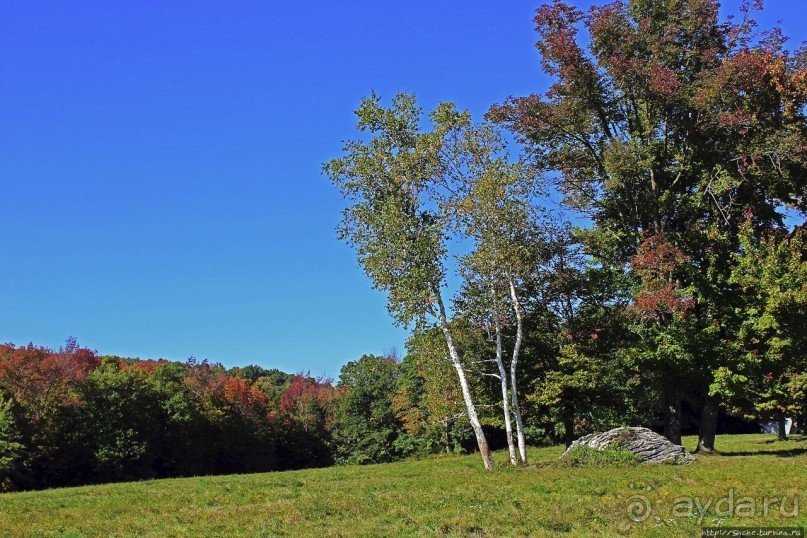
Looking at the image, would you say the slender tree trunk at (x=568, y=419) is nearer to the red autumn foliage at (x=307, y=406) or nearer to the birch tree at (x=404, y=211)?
the birch tree at (x=404, y=211)

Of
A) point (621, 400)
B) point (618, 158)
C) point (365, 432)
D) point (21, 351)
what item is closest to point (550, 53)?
point (618, 158)

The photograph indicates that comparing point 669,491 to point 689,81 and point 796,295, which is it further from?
point 689,81

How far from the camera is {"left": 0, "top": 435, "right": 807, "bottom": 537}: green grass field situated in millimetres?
11148

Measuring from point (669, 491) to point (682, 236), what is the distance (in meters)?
15.9

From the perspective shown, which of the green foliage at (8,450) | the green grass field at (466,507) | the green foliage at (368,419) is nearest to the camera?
the green grass field at (466,507)

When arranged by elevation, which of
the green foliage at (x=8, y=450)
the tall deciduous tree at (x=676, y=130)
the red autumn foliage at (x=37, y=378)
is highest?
the tall deciduous tree at (x=676, y=130)

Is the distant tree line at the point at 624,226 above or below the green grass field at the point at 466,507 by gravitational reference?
above

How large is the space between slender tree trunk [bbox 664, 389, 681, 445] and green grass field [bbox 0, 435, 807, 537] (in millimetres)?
9800

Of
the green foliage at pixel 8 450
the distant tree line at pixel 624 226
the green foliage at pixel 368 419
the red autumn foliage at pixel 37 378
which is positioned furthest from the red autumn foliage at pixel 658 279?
the green foliage at pixel 368 419

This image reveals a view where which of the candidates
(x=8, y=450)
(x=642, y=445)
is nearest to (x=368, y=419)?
(x=8, y=450)

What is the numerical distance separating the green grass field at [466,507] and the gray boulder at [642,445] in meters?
2.12

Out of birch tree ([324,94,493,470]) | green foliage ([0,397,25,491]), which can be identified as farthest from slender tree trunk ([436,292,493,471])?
green foliage ([0,397,25,491])

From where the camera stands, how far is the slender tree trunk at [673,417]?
28.2m

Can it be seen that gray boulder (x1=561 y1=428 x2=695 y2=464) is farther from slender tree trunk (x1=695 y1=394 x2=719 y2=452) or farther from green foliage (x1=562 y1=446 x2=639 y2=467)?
slender tree trunk (x1=695 y1=394 x2=719 y2=452)
